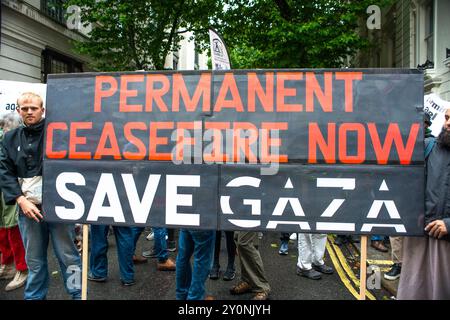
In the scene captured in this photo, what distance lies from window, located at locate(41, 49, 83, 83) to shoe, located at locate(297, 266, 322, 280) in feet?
42.5

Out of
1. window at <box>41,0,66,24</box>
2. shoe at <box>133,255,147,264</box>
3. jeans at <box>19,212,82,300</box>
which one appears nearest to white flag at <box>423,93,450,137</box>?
jeans at <box>19,212,82,300</box>

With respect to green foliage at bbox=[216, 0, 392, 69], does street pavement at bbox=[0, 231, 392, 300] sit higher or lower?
lower


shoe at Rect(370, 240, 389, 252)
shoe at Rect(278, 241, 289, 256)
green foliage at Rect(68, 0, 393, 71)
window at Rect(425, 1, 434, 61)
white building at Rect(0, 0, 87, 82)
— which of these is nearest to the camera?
shoe at Rect(278, 241, 289, 256)

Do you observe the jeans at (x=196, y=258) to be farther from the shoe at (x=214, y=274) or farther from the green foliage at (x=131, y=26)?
the green foliage at (x=131, y=26)

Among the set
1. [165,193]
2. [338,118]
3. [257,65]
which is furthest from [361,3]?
[165,193]

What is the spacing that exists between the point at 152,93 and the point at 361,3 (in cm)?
978

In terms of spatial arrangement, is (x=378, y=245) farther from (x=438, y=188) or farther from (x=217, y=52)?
(x=217, y=52)

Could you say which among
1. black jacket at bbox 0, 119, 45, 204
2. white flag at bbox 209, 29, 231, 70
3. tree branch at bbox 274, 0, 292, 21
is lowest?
black jacket at bbox 0, 119, 45, 204

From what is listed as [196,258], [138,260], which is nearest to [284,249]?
[138,260]

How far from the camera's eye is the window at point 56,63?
14594 millimetres

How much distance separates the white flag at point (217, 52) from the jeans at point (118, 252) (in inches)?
101

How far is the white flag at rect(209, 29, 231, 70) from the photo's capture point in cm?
556

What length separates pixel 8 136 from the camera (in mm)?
3512

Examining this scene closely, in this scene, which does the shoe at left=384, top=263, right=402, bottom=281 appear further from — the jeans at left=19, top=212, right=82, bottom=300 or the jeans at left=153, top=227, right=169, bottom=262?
the jeans at left=19, top=212, right=82, bottom=300
